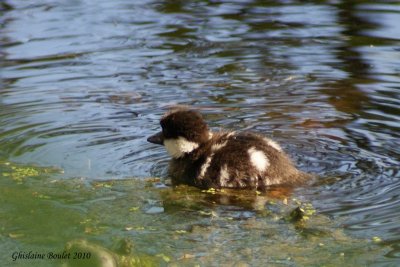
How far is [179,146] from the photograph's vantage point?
6.51m

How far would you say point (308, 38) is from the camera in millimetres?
9992

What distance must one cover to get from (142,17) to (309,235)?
6551mm

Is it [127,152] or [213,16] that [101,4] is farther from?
[127,152]

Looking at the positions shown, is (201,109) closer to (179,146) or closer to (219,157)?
(179,146)

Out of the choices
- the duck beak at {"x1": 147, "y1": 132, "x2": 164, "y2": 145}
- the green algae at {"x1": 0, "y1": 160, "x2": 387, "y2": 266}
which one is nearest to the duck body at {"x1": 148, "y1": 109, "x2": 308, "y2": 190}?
the duck beak at {"x1": 147, "y1": 132, "x2": 164, "y2": 145}

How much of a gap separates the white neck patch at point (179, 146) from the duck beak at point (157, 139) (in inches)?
1.6

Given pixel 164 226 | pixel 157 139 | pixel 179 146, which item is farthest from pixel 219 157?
pixel 164 226

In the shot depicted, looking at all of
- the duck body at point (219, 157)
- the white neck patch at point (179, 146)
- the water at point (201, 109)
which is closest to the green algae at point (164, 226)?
the water at point (201, 109)

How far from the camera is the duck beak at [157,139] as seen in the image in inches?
259

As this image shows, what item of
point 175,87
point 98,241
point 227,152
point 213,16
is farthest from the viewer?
point 213,16

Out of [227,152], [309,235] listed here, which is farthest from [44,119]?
[309,235]

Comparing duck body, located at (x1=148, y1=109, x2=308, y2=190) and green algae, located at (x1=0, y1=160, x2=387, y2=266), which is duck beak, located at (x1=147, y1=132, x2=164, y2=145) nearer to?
duck body, located at (x1=148, y1=109, x2=308, y2=190)

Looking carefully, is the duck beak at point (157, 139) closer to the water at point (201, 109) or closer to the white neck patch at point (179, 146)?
the white neck patch at point (179, 146)

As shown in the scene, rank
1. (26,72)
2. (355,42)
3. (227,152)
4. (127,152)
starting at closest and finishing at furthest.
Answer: (227,152), (127,152), (26,72), (355,42)
